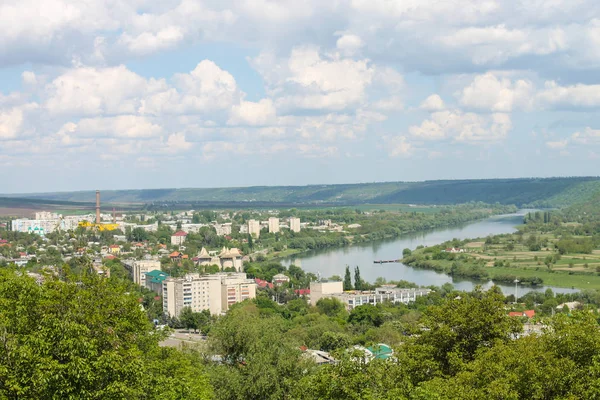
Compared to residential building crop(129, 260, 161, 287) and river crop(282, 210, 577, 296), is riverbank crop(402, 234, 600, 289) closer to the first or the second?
river crop(282, 210, 577, 296)

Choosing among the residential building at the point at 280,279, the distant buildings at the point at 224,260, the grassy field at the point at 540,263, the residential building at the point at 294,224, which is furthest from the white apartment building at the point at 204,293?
the residential building at the point at 294,224

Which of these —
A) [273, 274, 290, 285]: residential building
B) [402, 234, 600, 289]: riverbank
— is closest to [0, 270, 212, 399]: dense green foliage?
[273, 274, 290, 285]: residential building

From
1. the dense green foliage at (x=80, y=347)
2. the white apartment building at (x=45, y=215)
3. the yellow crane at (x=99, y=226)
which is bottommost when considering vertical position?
the yellow crane at (x=99, y=226)

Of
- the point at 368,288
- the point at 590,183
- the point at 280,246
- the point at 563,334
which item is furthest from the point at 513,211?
the point at 563,334

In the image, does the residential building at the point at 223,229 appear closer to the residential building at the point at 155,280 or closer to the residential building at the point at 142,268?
the residential building at the point at 142,268

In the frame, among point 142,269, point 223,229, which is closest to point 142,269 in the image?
point 142,269

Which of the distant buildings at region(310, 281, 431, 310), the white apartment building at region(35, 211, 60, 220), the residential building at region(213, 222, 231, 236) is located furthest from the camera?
the white apartment building at region(35, 211, 60, 220)

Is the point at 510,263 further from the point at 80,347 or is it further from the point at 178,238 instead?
the point at 80,347
